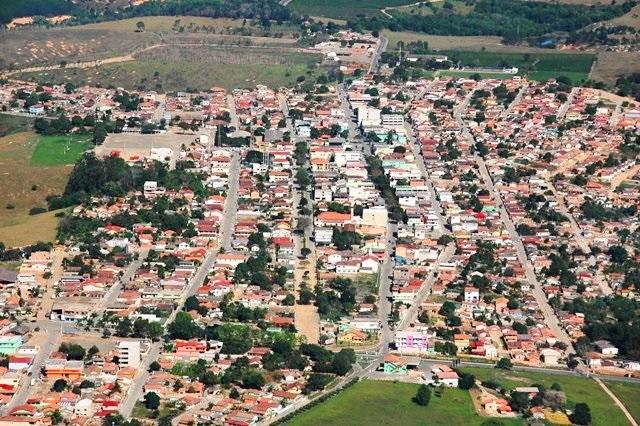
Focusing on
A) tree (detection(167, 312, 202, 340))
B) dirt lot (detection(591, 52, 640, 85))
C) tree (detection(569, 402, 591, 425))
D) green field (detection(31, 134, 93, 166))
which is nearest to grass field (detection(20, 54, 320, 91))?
green field (detection(31, 134, 93, 166))

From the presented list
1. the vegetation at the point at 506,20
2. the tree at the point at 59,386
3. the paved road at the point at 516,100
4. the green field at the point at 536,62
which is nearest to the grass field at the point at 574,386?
the tree at the point at 59,386

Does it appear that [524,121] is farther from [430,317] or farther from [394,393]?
[394,393]

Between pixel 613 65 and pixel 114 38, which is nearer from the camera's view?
pixel 613 65

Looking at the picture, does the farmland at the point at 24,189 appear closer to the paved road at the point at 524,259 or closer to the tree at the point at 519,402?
the paved road at the point at 524,259

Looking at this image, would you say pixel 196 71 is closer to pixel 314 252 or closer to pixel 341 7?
pixel 341 7

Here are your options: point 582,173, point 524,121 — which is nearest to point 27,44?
point 524,121

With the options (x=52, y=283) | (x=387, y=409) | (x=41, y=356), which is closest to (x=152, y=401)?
(x=41, y=356)

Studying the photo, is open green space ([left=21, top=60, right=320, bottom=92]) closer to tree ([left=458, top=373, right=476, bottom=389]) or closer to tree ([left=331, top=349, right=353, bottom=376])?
tree ([left=331, top=349, right=353, bottom=376])
